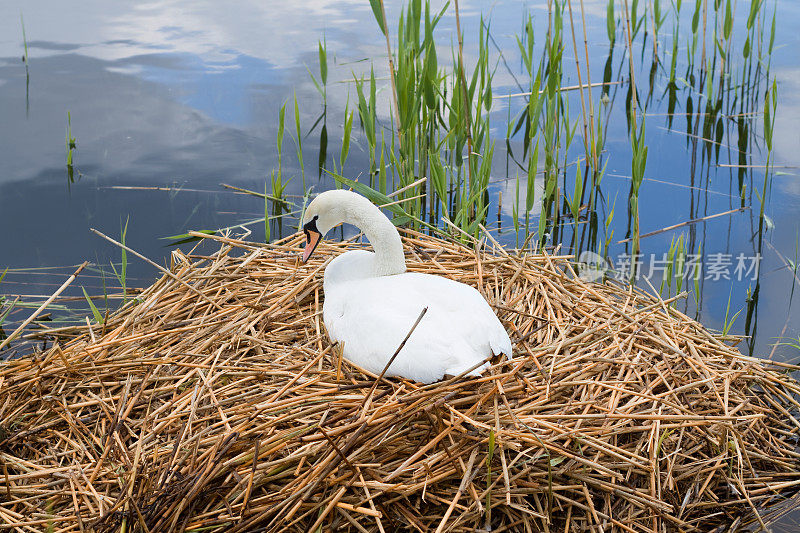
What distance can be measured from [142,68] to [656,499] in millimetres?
7281

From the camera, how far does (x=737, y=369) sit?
3.64m

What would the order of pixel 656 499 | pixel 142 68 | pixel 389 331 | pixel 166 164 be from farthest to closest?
pixel 142 68 → pixel 166 164 → pixel 389 331 → pixel 656 499

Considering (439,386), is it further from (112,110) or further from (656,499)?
(112,110)

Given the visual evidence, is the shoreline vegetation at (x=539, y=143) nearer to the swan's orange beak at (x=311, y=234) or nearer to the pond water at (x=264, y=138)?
the pond water at (x=264, y=138)

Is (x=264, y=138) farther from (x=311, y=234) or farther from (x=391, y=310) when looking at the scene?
(x=391, y=310)

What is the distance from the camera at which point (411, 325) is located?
10.3ft

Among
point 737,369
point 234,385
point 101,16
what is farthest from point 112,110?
point 737,369

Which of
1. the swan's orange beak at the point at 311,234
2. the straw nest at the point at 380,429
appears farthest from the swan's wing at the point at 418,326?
the swan's orange beak at the point at 311,234

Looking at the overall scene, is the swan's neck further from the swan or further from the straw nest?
the straw nest

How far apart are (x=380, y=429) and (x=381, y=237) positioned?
110 centimetres

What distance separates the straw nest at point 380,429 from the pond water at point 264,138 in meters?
1.33

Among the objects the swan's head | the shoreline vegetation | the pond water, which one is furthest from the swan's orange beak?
the pond water

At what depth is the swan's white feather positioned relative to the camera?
3.06 meters

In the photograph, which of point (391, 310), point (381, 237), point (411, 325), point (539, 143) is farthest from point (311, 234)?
point (539, 143)
